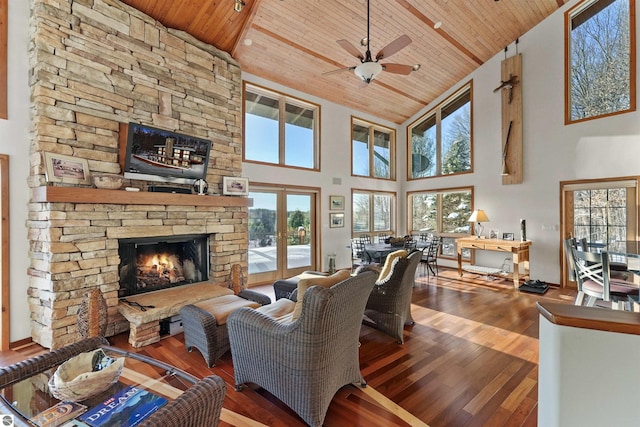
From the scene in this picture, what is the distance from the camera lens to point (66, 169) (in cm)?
315

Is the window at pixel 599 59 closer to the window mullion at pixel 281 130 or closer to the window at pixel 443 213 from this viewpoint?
the window at pixel 443 213

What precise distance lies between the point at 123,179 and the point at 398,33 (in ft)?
16.2

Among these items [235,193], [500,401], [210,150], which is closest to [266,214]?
[235,193]

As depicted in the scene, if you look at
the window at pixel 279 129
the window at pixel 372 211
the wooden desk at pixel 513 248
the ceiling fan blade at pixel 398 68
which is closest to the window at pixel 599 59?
the wooden desk at pixel 513 248

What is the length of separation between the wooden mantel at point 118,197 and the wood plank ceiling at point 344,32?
2389mm

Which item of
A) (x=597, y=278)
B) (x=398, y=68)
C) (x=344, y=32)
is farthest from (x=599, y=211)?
(x=344, y=32)

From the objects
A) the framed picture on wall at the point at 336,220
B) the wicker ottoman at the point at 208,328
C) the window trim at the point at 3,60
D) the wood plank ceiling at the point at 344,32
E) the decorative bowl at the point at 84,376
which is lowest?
the wicker ottoman at the point at 208,328

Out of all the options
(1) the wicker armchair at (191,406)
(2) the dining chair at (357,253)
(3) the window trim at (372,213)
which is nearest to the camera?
(1) the wicker armchair at (191,406)

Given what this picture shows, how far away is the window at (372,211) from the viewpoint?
7.69m

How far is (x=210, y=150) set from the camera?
4422 mm

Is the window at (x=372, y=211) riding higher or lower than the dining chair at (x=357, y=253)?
higher

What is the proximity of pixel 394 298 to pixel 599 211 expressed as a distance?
15.1 feet

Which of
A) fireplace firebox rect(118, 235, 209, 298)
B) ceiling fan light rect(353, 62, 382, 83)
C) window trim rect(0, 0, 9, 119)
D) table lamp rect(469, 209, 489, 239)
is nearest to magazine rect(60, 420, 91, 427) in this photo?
fireplace firebox rect(118, 235, 209, 298)

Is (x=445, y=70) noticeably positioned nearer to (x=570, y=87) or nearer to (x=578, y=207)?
(x=570, y=87)
